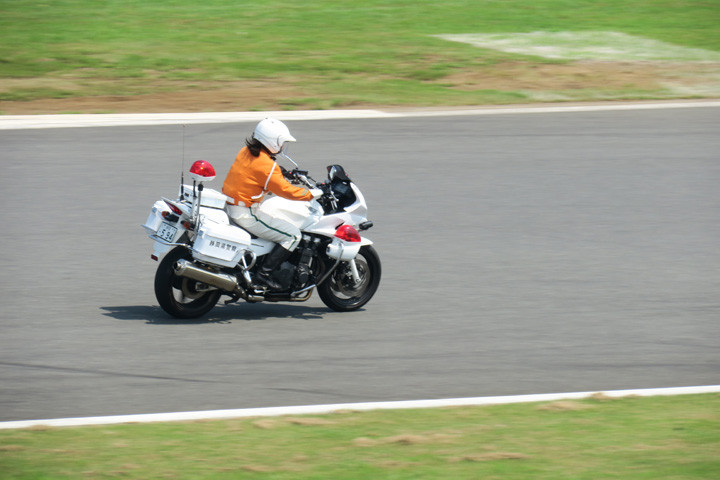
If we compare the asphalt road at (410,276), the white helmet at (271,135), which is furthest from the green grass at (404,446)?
the white helmet at (271,135)

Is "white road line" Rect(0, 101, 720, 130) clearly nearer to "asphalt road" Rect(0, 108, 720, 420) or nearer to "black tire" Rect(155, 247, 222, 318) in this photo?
"asphalt road" Rect(0, 108, 720, 420)

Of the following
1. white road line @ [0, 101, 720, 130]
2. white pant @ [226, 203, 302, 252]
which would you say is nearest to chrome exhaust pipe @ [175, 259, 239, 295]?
white pant @ [226, 203, 302, 252]

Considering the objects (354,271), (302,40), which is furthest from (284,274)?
(302,40)

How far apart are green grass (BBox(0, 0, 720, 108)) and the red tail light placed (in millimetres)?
12060

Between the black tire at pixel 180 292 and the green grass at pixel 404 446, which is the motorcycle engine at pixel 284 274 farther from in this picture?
the green grass at pixel 404 446

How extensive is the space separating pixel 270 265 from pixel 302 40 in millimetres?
19203

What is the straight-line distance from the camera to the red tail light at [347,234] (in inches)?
373

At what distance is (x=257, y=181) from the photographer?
9289mm

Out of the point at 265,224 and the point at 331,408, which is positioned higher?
the point at 265,224

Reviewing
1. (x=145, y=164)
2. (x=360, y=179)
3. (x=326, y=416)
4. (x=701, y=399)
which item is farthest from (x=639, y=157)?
(x=326, y=416)

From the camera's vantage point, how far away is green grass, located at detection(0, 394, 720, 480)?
225 inches

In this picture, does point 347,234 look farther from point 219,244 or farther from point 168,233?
point 168,233

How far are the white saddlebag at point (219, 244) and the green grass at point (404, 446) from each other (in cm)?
257

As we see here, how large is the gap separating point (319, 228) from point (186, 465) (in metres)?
4.06
